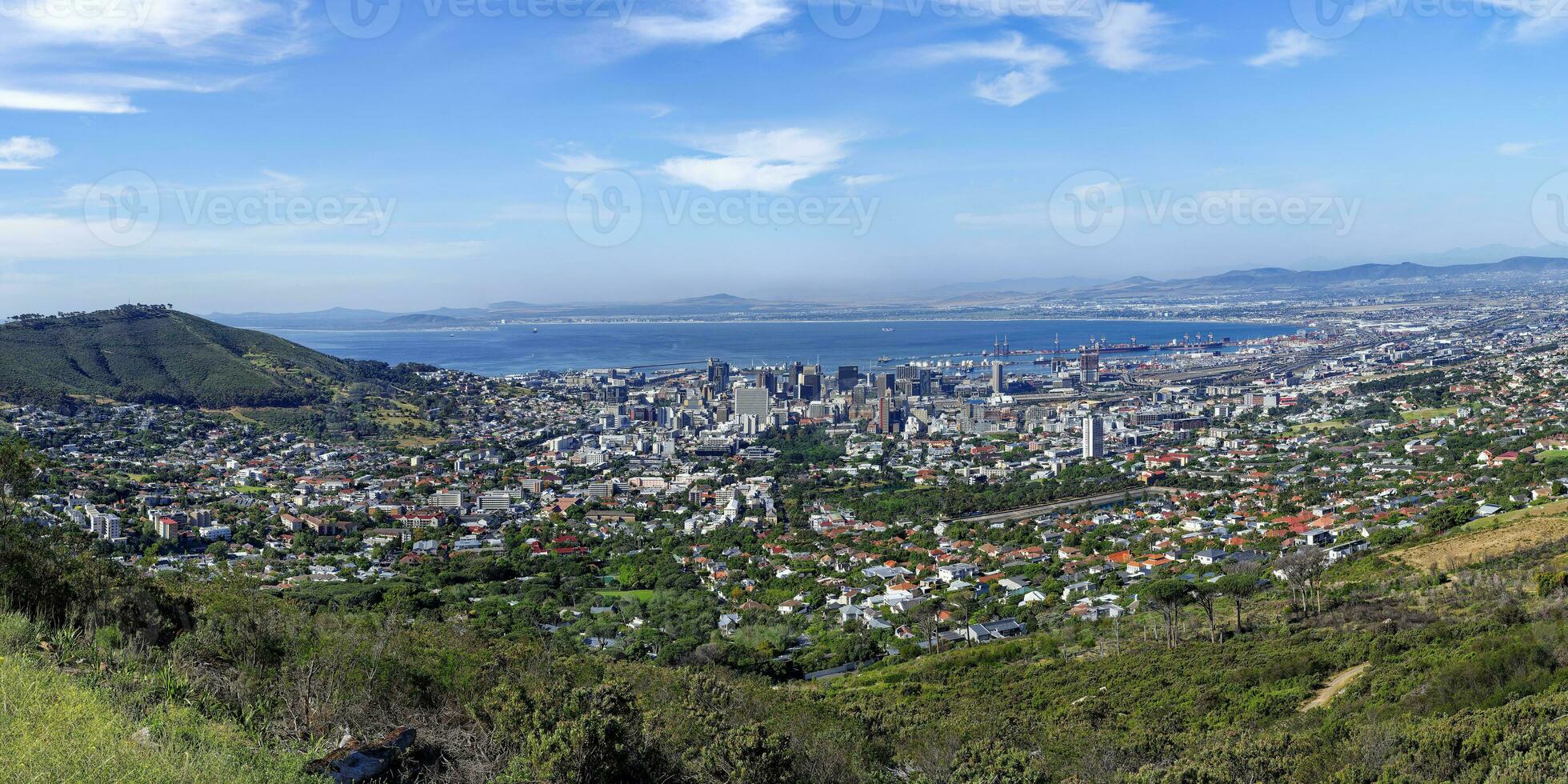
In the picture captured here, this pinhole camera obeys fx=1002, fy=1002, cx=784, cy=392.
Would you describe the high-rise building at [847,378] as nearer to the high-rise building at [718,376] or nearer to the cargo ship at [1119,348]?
the high-rise building at [718,376]

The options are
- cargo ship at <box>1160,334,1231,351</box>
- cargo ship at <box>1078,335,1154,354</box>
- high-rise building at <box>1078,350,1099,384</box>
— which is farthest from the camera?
cargo ship at <box>1078,335,1154,354</box>

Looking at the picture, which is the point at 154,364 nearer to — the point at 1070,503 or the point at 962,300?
the point at 1070,503

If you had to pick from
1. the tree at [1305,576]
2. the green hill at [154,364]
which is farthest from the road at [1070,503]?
the green hill at [154,364]

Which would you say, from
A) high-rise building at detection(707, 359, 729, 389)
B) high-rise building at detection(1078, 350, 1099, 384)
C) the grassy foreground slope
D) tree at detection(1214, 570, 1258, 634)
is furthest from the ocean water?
the grassy foreground slope

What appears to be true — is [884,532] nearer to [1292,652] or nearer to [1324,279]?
[1292,652]

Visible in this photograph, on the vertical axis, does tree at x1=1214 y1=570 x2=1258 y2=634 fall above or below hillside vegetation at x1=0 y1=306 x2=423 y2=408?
below

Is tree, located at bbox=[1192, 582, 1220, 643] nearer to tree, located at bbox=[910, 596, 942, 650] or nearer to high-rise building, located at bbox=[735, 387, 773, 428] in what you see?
tree, located at bbox=[910, 596, 942, 650]
